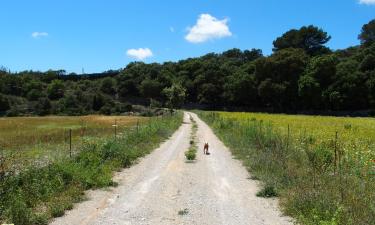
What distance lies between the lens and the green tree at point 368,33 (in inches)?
5290

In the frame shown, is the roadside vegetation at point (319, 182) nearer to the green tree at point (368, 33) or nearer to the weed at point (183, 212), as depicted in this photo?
the weed at point (183, 212)

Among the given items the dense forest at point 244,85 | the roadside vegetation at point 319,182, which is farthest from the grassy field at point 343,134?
the dense forest at point 244,85

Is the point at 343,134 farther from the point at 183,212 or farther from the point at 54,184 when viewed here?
the point at 54,184

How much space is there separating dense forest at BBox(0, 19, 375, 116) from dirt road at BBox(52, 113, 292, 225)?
196 ft

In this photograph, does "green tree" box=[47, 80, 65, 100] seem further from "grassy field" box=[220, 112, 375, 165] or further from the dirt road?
the dirt road

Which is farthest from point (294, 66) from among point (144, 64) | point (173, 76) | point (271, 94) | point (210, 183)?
point (210, 183)

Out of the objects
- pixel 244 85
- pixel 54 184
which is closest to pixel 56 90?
pixel 244 85

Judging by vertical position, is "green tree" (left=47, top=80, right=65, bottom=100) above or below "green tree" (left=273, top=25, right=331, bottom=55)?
below

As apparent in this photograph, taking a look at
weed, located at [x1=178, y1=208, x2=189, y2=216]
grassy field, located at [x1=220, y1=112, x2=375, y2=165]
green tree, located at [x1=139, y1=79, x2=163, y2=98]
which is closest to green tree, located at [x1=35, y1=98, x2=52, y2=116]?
green tree, located at [x1=139, y1=79, x2=163, y2=98]

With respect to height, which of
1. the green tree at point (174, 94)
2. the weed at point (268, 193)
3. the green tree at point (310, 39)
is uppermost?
the green tree at point (310, 39)

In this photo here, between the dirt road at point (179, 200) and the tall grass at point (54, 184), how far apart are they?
0.44 m

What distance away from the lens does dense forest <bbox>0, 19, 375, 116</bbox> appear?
9494 centimetres

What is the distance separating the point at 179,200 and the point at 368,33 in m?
138

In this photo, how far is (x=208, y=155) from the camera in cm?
2311
